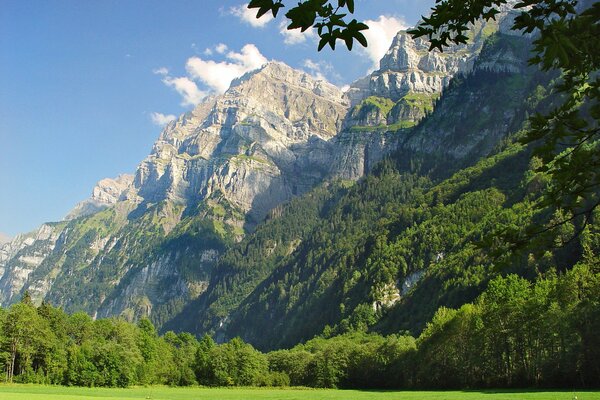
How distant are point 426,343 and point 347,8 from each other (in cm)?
10872

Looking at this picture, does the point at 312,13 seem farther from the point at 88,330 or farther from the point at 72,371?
the point at 88,330

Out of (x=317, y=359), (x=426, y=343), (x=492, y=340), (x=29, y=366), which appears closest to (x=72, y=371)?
(x=29, y=366)

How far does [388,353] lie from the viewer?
4877 inches

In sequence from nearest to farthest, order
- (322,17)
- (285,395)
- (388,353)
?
(322,17) < (285,395) < (388,353)

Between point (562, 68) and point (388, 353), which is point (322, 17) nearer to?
point (562, 68)

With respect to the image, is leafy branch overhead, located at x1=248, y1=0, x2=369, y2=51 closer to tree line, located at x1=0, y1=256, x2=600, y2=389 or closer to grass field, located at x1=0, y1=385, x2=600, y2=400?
grass field, located at x1=0, y1=385, x2=600, y2=400

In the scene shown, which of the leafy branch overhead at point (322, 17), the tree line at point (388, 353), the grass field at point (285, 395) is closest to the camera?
the leafy branch overhead at point (322, 17)

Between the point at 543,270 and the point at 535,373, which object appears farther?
the point at 543,270

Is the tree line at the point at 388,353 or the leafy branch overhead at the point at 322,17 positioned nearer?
the leafy branch overhead at the point at 322,17

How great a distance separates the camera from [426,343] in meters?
107

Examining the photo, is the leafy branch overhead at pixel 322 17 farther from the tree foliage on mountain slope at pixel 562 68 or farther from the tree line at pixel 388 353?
the tree line at pixel 388 353

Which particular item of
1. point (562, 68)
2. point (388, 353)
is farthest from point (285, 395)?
point (562, 68)

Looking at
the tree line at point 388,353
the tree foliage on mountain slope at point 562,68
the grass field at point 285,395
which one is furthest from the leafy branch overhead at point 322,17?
the tree line at point 388,353

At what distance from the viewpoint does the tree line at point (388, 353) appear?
7388cm
